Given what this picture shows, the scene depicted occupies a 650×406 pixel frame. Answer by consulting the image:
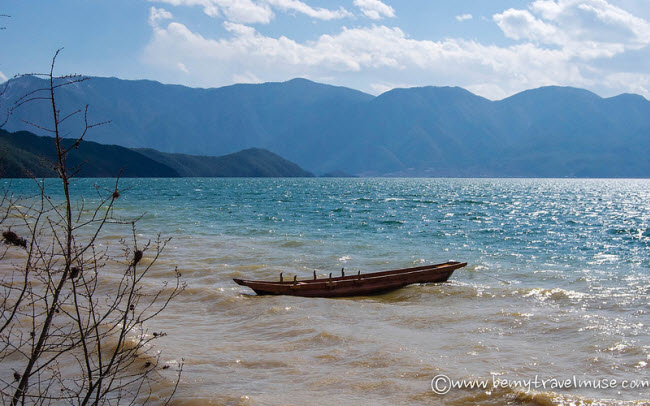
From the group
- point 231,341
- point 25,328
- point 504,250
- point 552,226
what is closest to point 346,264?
point 504,250

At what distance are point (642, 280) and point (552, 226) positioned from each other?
2127cm

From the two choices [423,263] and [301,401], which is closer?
[301,401]

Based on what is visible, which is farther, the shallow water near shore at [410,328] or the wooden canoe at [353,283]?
the wooden canoe at [353,283]

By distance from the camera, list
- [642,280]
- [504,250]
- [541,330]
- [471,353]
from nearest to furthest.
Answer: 1. [471,353]
2. [541,330]
3. [642,280]
4. [504,250]

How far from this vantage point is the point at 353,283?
50.2 ft

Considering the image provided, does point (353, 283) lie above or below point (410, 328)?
above

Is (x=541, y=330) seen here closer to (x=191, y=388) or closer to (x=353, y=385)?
(x=353, y=385)

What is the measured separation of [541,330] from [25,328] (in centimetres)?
1098

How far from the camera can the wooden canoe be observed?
14.6m

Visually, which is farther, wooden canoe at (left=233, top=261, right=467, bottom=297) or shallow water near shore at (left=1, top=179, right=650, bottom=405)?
wooden canoe at (left=233, top=261, right=467, bottom=297)

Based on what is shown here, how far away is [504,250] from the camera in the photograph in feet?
85.9

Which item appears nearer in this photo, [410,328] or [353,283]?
[410,328]

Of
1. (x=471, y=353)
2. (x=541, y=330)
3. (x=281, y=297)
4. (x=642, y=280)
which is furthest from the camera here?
(x=642, y=280)

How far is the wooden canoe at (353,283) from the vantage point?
1456 centimetres
